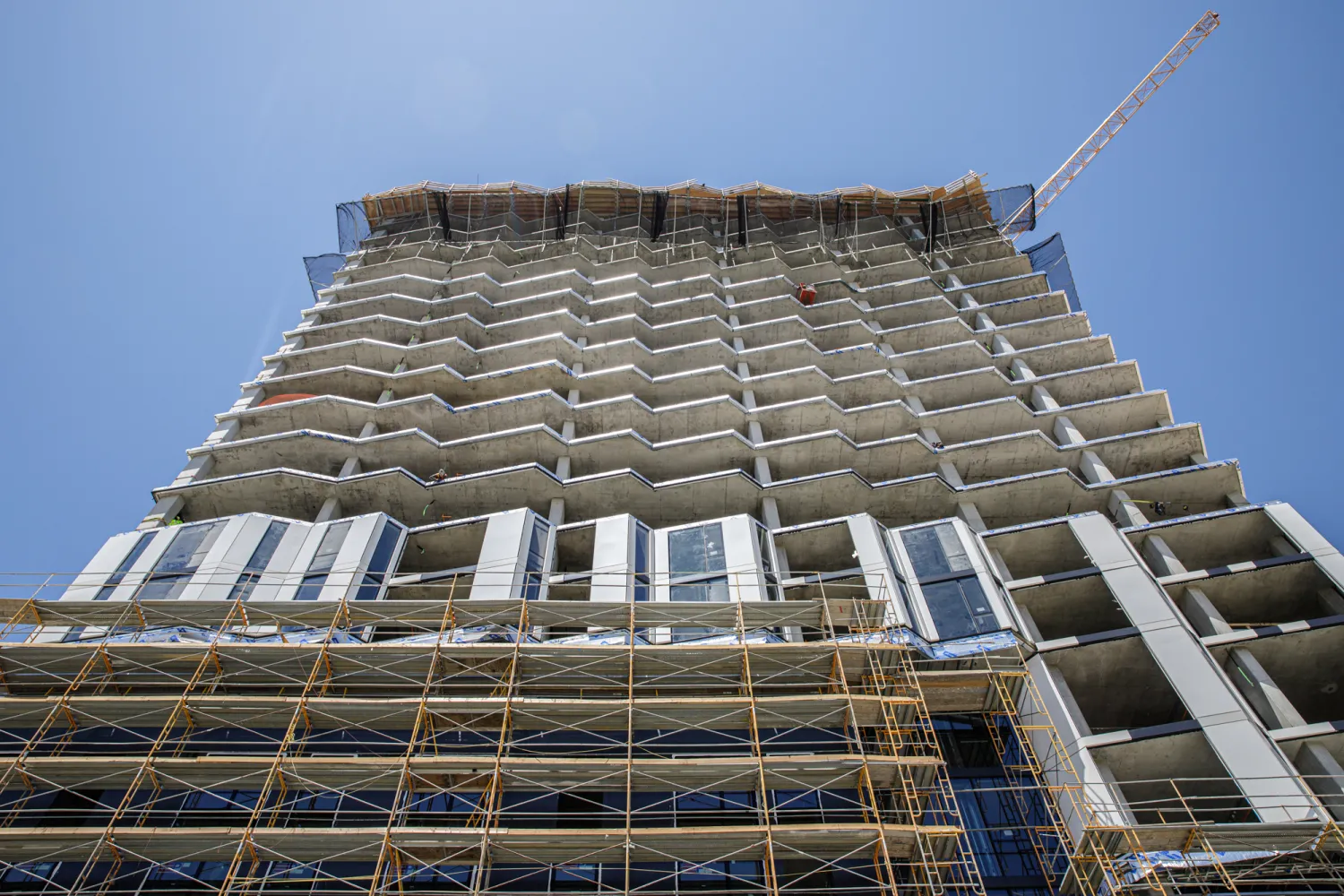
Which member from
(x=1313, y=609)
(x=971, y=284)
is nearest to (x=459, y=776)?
(x=1313, y=609)

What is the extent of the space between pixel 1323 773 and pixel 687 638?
13.7 meters

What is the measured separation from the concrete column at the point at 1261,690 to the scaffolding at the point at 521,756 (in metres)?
4.29

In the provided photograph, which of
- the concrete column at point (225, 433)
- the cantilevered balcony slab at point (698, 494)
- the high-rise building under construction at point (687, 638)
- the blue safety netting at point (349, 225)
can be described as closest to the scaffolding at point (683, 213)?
the blue safety netting at point (349, 225)

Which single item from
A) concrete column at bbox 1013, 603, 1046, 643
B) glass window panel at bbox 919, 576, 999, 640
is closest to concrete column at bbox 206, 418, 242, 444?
glass window panel at bbox 919, 576, 999, 640

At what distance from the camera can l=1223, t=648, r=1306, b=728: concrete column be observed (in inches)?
848

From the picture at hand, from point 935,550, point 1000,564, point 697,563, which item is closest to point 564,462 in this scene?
point 697,563

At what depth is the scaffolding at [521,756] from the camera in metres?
16.2

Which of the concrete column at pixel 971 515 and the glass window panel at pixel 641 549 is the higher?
the concrete column at pixel 971 515

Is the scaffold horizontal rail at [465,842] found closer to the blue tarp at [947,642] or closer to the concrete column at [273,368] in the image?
the blue tarp at [947,642]

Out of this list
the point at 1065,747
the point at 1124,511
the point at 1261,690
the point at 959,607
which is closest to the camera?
the point at 1065,747

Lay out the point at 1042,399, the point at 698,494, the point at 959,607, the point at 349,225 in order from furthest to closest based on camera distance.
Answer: the point at 349,225
the point at 1042,399
the point at 698,494
the point at 959,607

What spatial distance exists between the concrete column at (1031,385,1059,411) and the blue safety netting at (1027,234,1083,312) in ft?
41.4

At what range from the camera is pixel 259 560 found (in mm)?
26547

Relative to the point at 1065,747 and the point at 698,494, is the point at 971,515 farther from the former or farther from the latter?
the point at 1065,747
